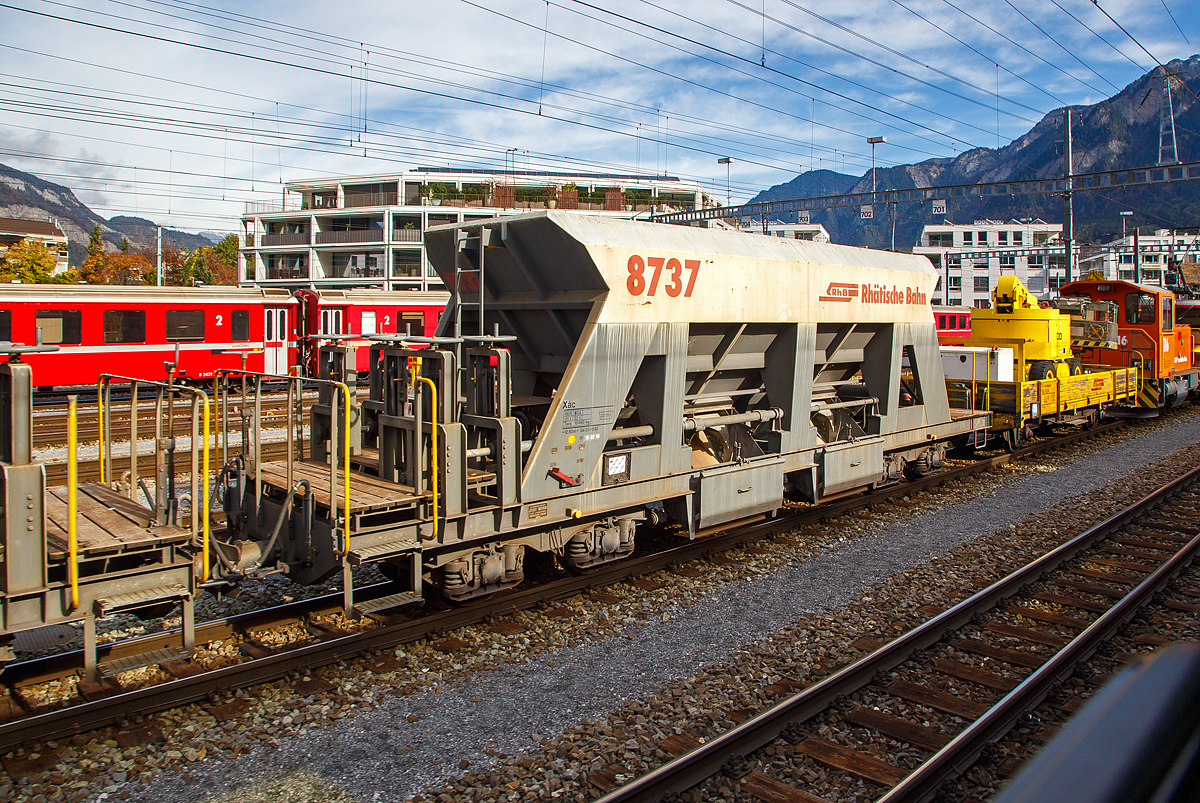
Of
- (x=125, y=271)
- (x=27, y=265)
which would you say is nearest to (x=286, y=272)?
(x=27, y=265)

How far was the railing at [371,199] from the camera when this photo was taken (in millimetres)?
56625

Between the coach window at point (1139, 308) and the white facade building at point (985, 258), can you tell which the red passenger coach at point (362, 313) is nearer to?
the coach window at point (1139, 308)

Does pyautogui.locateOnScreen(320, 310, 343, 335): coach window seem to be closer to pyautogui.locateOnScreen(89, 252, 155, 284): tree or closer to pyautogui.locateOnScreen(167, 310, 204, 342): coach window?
pyautogui.locateOnScreen(167, 310, 204, 342): coach window

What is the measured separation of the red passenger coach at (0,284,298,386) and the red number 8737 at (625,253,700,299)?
15.0 m

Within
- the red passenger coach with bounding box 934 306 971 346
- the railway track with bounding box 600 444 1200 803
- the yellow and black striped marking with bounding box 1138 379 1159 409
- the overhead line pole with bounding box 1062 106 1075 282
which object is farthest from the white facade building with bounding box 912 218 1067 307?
the railway track with bounding box 600 444 1200 803

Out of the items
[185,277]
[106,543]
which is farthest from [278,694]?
[185,277]

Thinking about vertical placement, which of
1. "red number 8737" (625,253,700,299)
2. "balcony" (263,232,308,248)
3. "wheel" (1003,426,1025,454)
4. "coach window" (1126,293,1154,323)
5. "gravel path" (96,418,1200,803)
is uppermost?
"balcony" (263,232,308,248)

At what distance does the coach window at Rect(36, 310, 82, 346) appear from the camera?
20.7 m

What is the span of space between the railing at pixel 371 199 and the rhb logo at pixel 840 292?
51293 millimetres

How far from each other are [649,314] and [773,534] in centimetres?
385

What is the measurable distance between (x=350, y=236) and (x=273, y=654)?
5309 centimetres

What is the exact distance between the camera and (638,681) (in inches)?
237

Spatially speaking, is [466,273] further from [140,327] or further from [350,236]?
[350,236]

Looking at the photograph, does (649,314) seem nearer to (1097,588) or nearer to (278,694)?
(278,694)
